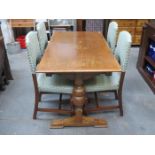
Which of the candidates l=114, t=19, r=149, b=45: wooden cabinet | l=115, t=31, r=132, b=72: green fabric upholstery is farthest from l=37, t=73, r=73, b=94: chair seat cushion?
l=114, t=19, r=149, b=45: wooden cabinet

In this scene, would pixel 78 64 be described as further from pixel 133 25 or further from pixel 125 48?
pixel 133 25

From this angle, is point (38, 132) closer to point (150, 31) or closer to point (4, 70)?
point (4, 70)

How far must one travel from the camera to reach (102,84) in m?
1.74

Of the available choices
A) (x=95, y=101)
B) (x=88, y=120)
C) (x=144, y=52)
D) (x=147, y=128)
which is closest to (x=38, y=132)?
(x=88, y=120)

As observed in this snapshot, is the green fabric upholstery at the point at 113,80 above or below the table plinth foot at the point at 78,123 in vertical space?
above

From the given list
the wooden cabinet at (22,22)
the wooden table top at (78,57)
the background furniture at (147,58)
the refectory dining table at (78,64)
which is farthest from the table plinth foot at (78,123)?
the wooden cabinet at (22,22)

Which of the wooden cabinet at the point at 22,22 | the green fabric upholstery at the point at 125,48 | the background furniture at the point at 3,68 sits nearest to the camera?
the green fabric upholstery at the point at 125,48

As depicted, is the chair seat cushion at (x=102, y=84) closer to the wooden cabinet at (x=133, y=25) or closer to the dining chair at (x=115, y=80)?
the dining chair at (x=115, y=80)

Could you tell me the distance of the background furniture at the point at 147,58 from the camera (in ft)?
8.07

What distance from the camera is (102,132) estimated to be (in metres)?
1.75

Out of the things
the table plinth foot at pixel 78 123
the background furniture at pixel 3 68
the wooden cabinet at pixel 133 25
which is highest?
the wooden cabinet at pixel 133 25

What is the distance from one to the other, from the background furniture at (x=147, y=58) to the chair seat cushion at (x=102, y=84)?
878 mm

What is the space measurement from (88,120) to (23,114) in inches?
29.3

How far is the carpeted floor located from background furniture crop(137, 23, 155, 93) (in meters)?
0.11
